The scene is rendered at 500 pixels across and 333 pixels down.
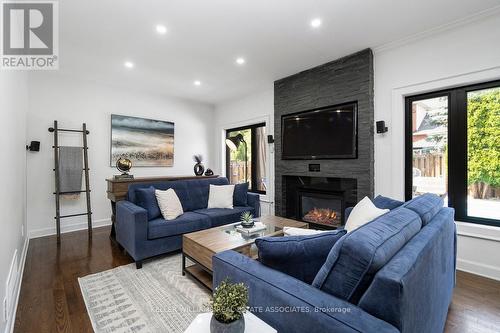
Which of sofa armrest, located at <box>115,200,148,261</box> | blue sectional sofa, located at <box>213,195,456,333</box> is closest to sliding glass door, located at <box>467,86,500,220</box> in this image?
blue sectional sofa, located at <box>213,195,456,333</box>

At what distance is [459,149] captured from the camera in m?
2.71

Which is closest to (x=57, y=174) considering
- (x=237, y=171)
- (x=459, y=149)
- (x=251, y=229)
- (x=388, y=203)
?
(x=251, y=229)

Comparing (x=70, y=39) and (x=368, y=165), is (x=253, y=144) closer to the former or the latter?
(x=368, y=165)

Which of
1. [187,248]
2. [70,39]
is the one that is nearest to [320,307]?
[187,248]

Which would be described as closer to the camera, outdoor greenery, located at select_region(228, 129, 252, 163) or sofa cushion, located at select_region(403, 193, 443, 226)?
sofa cushion, located at select_region(403, 193, 443, 226)

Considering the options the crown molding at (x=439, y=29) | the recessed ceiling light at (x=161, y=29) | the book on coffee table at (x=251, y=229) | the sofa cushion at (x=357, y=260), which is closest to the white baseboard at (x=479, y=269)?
the book on coffee table at (x=251, y=229)

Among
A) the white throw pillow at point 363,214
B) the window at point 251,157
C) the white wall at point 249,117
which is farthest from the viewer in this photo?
the window at point 251,157

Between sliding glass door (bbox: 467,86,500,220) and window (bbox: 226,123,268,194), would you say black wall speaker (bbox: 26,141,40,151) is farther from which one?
sliding glass door (bbox: 467,86,500,220)

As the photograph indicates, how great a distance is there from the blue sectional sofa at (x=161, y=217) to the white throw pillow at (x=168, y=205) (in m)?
0.06

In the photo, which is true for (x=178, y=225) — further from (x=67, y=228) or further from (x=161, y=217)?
(x=67, y=228)

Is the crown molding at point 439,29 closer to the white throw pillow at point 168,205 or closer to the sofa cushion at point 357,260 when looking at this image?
the sofa cushion at point 357,260

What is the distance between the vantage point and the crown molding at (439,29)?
7.89 feet

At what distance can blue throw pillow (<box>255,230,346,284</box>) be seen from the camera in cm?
119

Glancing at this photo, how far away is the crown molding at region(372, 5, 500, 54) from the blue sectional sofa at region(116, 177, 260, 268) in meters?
2.76
